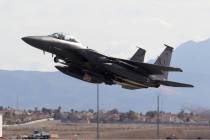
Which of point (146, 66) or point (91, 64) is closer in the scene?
point (91, 64)

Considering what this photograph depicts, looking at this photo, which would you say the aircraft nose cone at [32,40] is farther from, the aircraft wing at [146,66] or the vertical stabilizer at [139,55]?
the vertical stabilizer at [139,55]

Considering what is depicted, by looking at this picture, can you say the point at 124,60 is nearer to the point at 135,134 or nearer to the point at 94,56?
the point at 94,56

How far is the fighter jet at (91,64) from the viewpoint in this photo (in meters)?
57.3

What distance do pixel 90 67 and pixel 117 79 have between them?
2918mm

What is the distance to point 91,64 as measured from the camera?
57594mm

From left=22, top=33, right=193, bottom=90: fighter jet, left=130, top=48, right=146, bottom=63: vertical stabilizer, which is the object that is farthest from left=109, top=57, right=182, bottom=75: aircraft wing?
left=130, top=48, right=146, bottom=63: vertical stabilizer

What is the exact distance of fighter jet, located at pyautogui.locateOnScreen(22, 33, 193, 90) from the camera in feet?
188

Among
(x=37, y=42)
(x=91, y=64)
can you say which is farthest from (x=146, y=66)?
(x=37, y=42)

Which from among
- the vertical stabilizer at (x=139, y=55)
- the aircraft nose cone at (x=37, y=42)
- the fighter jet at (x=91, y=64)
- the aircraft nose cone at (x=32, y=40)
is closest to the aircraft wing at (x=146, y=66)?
the fighter jet at (x=91, y=64)

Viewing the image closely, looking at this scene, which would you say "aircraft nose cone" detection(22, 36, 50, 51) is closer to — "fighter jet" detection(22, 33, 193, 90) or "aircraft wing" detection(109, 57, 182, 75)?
"fighter jet" detection(22, 33, 193, 90)

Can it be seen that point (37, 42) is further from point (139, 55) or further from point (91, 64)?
point (139, 55)

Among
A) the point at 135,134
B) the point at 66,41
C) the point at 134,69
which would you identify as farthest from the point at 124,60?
the point at 135,134

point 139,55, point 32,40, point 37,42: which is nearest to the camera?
point 32,40

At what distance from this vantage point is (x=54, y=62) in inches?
2240
